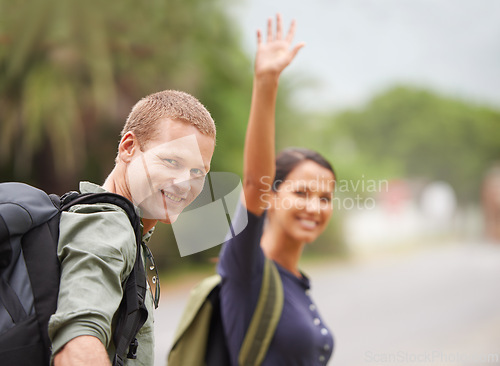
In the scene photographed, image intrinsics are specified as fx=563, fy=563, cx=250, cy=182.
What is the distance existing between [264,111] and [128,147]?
2.14ft

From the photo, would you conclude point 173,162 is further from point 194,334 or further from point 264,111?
point 194,334

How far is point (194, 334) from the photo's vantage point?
2096mm

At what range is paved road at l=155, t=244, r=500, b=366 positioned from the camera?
26.5ft

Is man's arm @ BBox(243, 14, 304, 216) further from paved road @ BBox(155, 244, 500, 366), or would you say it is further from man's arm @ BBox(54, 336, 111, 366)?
paved road @ BBox(155, 244, 500, 366)

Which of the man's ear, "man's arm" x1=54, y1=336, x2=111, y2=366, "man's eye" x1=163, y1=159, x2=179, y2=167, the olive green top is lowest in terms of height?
"man's arm" x1=54, y1=336, x2=111, y2=366

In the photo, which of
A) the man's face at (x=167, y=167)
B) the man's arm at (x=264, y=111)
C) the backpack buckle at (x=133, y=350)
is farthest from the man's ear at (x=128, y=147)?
the man's arm at (x=264, y=111)

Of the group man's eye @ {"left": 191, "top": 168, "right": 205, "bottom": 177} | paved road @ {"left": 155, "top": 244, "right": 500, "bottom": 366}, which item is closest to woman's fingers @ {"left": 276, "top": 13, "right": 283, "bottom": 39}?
man's eye @ {"left": 191, "top": 168, "right": 205, "bottom": 177}

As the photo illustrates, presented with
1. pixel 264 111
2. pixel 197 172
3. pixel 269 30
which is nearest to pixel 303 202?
pixel 264 111

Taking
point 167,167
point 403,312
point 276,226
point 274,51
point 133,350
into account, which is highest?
point 274,51

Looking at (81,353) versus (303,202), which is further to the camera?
(303,202)

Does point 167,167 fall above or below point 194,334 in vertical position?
above

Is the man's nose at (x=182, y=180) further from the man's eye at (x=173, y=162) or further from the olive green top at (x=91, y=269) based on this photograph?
the olive green top at (x=91, y=269)

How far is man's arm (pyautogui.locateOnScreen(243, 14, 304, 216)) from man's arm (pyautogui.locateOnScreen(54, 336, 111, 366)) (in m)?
1.03

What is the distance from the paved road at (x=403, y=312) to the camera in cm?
806
